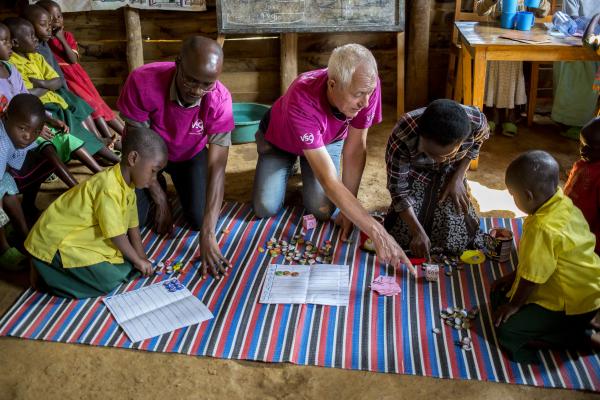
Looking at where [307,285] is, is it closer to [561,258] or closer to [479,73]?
[561,258]

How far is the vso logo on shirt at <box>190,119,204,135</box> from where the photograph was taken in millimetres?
3070

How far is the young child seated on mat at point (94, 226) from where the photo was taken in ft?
8.25

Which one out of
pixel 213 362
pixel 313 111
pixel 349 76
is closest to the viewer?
pixel 213 362

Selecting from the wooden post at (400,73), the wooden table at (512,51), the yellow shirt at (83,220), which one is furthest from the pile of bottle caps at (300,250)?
the wooden post at (400,73)

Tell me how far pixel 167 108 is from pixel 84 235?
790 mm

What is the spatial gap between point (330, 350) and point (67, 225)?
126cm

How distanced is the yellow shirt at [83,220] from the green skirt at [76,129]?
4.36 feet

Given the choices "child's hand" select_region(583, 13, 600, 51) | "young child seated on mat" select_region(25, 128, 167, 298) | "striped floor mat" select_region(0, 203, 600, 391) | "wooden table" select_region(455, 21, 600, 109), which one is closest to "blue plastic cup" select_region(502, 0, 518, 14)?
"wooden table" select_region(455, 21, 600, 109)

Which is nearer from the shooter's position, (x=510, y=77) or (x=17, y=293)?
(x=17, y=293)

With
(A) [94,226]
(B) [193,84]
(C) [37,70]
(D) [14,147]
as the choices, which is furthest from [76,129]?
(B) [193,84]

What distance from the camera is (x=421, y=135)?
7.92ft

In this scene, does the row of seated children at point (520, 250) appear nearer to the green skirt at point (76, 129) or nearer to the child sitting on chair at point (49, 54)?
the green skirt at point (76, 129)

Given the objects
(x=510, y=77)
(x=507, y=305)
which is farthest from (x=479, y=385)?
(x=510, y=77)

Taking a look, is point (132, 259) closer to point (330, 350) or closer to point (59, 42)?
point (330, 350)
